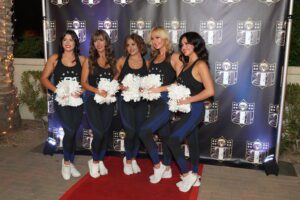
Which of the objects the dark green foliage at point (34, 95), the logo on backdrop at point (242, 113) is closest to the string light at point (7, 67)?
the dark green foliage at point (34, 95)

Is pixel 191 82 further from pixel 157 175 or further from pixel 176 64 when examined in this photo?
pixel 157 175

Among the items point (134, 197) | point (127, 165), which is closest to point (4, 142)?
point (127, 165)

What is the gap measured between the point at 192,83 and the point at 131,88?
2.64 ft

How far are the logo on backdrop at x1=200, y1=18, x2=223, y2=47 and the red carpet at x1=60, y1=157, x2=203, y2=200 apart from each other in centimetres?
206

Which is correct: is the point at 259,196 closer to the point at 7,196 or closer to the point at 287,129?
the point at 287,129

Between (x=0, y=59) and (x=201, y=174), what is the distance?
13.7 feet

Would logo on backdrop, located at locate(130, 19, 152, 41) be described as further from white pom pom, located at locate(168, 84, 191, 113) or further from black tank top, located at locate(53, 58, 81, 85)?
white pom pom, located at locate(168, 84, 191, 113)

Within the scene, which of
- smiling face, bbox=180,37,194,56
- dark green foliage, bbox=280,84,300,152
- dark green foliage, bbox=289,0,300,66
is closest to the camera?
smiling face, bbox=180,37,194,56

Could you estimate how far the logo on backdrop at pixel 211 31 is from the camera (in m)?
5.18

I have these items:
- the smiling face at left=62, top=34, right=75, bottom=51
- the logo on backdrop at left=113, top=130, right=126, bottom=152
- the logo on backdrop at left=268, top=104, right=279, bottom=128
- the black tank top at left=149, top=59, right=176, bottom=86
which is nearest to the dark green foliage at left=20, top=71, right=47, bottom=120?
the logo on backdrop at left=113, top=130, right=126, bottom=152

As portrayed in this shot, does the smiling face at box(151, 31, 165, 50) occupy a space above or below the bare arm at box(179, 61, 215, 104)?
above

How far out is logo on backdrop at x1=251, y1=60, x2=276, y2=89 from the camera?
512cm

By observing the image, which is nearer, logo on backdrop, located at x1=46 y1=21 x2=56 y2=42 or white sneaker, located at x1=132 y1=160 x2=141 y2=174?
white sneaker, located at x1=132 y1=160 x2=141 y2=174

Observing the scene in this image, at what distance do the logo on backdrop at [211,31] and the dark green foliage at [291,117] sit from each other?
1.57 meters
